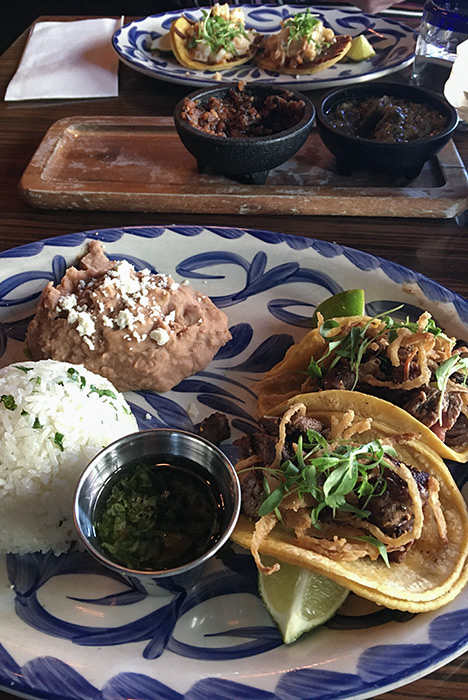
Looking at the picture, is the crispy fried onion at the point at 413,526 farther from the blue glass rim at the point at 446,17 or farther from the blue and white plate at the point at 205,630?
the blue glass rim at the point at 446,17

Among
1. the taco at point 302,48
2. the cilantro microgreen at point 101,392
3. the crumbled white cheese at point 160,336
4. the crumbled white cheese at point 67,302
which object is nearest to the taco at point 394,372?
the crumbled white cheese at point 160,336

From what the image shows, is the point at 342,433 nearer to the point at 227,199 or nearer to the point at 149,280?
the point at 149,280

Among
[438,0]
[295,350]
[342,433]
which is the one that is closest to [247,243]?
[295,350]

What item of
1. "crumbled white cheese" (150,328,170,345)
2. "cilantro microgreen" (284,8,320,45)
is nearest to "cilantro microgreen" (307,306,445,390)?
"crumbled white cheese" (150,328,170,345)

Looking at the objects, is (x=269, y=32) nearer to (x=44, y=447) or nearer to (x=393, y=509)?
(x=44, y=447)

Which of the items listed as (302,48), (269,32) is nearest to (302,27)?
(302,48)

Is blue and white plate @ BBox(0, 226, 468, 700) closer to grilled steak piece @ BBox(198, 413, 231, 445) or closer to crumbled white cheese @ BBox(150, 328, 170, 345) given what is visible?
grilled steak piece @ BBox(198, 413, 231, 445)

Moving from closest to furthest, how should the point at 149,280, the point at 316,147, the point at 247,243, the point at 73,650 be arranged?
1. the point at 73,650
2. the point at 149,280
3. the point at 247,243
4. the point at 316,147
